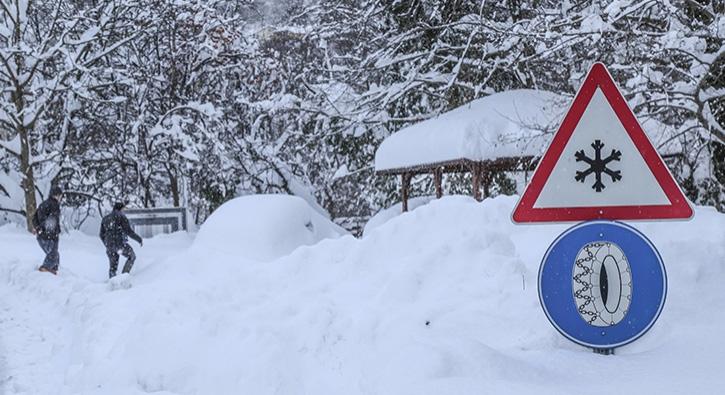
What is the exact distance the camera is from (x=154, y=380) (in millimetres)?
5703

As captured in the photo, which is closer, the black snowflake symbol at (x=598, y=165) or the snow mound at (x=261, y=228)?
the black snowflake symbol at (x=598, y=165)

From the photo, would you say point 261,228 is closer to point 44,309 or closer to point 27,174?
point 44,309

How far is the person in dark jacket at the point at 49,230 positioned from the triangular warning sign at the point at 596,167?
11.8m

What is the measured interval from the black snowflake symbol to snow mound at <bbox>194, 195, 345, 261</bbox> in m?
9.35

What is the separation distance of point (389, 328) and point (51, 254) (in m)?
9.87

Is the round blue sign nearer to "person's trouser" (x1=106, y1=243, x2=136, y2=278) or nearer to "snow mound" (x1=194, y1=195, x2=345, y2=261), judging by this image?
"snow mound" (x1=194, y1=195, x2=345, y2=261)

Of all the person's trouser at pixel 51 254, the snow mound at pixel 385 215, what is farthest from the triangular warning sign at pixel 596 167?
the person's trouser at pixel 51 254

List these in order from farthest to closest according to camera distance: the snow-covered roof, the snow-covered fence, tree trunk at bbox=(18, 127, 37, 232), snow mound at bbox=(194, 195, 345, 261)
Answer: tree trunk at bbox=(18, 127, 37, 232)
the snow-covered fence
the snow-covered roof
snow mound at bbox=(194, 195, 345, 261)

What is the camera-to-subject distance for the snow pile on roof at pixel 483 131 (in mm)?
12867

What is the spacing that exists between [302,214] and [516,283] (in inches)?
328

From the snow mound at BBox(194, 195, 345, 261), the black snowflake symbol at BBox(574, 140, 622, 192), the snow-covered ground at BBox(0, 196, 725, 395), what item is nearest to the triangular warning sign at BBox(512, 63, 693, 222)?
the black snowflake symbol at BBox(574, 140, 622, 192)

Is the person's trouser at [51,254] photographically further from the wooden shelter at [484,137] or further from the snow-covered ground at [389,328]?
the wooden shelter at [484,137]

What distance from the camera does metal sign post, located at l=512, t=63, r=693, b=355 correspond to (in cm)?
320

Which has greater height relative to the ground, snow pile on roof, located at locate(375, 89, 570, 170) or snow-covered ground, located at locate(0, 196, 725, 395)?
snow pile on roof, located at locate(375, 89, 570, 170)
